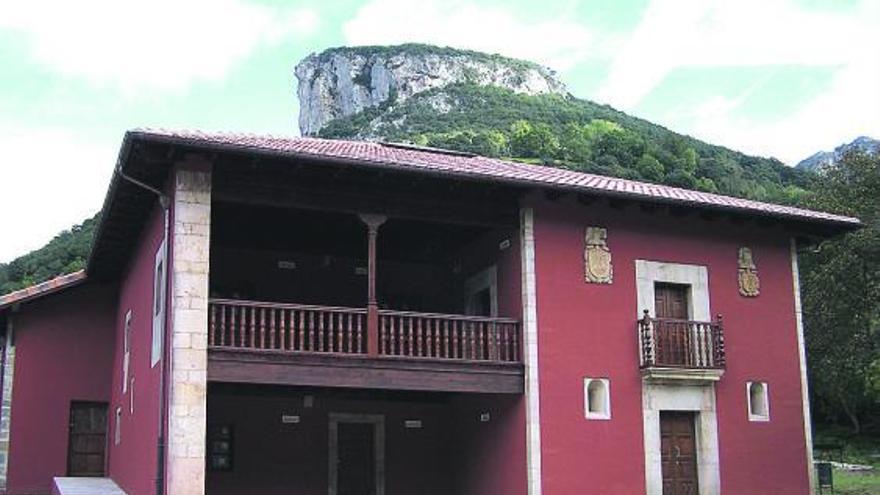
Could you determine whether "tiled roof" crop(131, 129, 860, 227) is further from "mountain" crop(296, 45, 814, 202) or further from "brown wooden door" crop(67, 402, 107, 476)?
"mountain" crop(296, 45, 814, 202)

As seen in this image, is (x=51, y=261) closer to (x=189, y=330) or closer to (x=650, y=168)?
(x=189, y=330)

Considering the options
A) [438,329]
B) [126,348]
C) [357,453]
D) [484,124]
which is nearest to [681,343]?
[438,329]

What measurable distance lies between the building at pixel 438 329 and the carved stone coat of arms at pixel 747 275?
0.11 feet

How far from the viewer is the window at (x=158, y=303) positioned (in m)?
15.4

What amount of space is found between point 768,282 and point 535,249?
17.0 feet

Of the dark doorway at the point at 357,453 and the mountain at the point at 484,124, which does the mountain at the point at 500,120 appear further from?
the dark doorway at the point at 357,453

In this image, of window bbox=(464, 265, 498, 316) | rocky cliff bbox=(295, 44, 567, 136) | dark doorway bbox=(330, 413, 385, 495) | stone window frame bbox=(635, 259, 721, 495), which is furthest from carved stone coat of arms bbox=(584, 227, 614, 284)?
rocky cliff bbox=(295, 44, 567, 136)

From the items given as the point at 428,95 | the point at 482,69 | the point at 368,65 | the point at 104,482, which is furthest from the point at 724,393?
the point at 368,65

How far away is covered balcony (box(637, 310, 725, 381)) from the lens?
17.5 metres

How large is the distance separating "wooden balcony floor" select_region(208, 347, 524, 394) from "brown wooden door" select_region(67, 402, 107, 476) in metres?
9.37

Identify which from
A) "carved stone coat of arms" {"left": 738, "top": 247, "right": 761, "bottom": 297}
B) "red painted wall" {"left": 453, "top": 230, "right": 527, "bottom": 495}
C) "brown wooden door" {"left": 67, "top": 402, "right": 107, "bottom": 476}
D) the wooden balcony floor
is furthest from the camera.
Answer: "brown wooden door" {"left": 67, "top": 402, "right": 107, "bottom": 476}

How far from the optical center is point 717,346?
1808 centimetres

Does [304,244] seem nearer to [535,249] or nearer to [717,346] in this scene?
[535,249]

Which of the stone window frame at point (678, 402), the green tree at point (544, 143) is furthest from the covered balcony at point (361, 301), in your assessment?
the green tree at point (544, 143)
